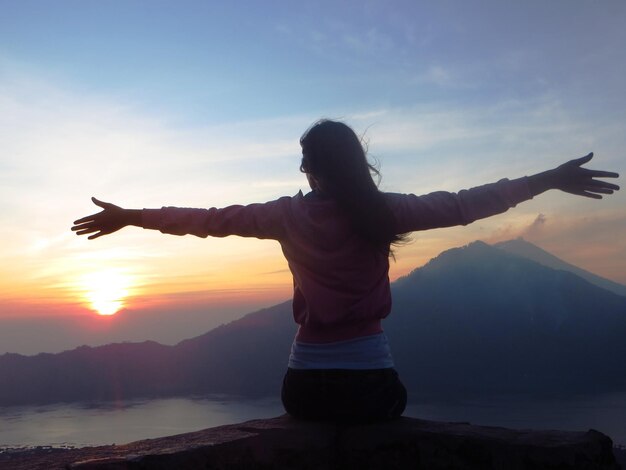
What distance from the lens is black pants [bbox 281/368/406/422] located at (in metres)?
3.24

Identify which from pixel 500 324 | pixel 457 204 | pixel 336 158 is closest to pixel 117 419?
pixel 336 158

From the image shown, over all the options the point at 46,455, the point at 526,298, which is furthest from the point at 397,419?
the point at 526,298

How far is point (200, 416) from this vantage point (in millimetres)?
78500

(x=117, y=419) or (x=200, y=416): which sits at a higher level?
(x=117, y=419)

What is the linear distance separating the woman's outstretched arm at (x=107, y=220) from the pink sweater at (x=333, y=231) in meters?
0.15

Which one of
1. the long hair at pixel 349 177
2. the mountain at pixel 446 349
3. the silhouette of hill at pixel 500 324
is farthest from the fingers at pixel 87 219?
the silhouette of hill at pixel 500 324

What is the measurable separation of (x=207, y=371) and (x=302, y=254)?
379 feet

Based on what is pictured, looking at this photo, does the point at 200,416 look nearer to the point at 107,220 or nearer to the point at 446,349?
the point at 446,349

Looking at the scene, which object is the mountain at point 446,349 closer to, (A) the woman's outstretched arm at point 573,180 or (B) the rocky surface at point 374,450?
(B) the rocky surface at point 374,450

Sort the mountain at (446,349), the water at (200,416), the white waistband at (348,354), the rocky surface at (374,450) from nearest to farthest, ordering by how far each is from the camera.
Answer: the rocky surface at (374,450) → the white waistband at (348,354) → the water at (200,416) → the mountain at (446,349)

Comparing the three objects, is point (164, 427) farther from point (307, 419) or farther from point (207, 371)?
point (307, 419)

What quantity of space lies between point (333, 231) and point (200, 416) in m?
80.6

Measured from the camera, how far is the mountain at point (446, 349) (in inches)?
4195

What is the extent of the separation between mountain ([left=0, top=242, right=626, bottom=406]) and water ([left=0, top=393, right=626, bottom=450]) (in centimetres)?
871
